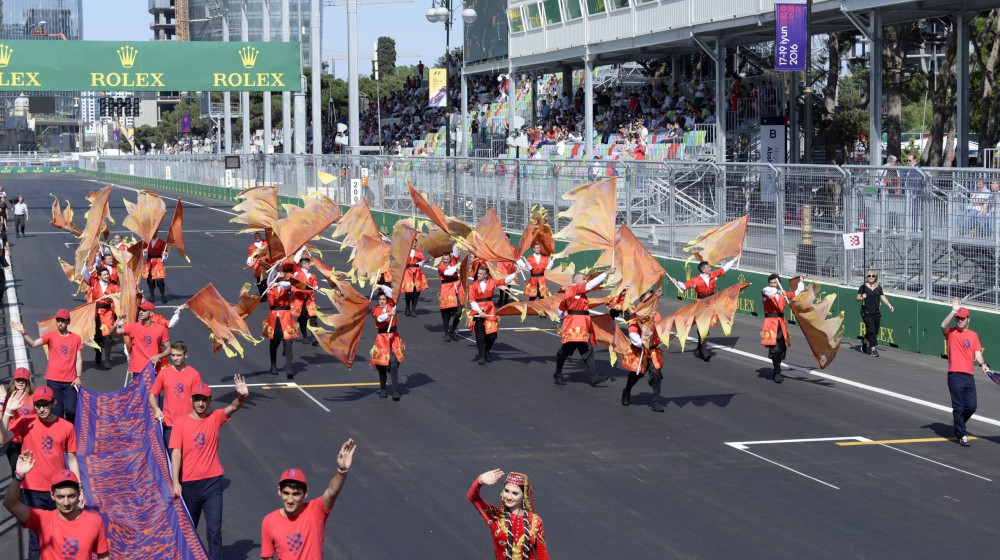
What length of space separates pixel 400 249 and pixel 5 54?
1481 inches

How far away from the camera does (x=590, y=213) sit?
18.3m

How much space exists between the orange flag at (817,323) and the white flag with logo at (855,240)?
3902mm

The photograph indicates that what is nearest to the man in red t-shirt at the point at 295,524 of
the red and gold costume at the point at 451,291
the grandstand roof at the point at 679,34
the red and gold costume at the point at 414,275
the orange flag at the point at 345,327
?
the orange flag at the point at 345,327

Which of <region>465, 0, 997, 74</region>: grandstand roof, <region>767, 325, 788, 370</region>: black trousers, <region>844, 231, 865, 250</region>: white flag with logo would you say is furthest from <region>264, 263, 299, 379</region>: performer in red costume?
<region>465, 0, 997, 74</region>: grandstand roof

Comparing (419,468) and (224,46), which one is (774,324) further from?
(224,46)

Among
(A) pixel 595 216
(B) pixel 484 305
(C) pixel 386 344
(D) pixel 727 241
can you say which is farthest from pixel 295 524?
(D) pixel 727 241

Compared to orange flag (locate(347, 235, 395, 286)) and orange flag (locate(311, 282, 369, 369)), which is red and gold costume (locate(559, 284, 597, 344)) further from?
orange flag (locate(347, 235, 395, 286))

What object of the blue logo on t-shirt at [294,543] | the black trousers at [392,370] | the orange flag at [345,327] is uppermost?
the orange flag at [345,327]

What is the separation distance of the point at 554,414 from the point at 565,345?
2141 mm

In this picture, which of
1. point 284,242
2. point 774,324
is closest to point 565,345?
point 774,324

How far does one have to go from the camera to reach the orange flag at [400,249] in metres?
18.9

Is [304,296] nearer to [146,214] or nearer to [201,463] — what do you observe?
[146,214]

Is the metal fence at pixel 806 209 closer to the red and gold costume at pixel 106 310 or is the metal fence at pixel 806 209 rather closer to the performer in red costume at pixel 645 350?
the performer in red costume at pixel 645 350

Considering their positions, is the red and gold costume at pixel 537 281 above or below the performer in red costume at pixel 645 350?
above
